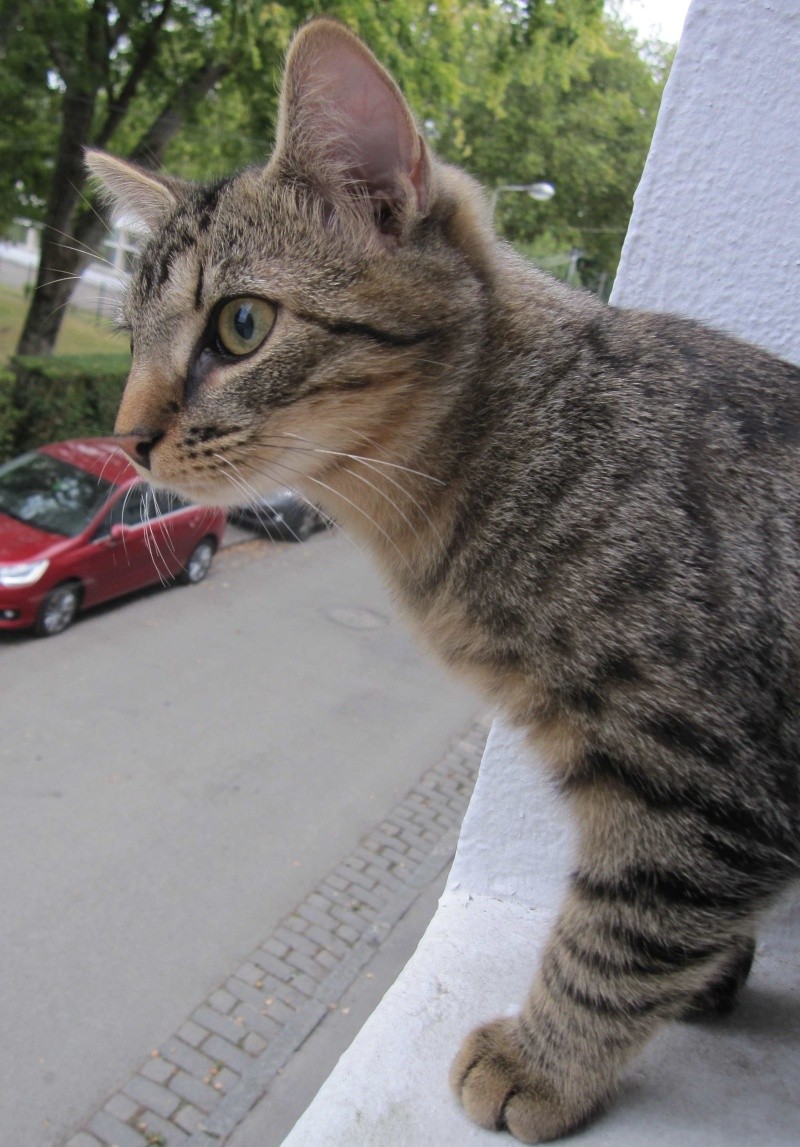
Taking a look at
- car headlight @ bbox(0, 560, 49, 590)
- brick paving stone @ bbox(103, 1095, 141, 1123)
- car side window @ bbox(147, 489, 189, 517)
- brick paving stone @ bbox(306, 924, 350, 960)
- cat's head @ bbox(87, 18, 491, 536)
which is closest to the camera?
cat's head @ bbox(87, 18, 491, 536)

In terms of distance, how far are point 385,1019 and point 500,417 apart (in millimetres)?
1206

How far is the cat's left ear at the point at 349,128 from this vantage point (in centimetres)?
158

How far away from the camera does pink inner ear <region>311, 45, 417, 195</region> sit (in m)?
1.60

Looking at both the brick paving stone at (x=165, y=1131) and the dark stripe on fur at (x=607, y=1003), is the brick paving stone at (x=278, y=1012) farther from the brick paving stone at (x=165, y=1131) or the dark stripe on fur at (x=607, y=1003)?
the dark stripe on fur at (x=607, y=1003)

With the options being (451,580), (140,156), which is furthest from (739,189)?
(140,156)

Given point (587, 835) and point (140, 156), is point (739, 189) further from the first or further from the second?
point (140, 156)

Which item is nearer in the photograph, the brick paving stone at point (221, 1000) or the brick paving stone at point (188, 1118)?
the brick paving stone at point (188, 1118)

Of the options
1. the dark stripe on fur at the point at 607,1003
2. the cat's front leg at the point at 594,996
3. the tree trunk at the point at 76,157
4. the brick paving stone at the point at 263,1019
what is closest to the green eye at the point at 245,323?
the cat's front leg at the point at 594,996

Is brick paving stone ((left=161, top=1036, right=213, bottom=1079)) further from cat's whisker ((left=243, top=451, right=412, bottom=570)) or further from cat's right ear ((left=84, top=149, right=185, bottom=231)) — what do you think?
cat's right ear ((left=84, top=149, right=185, bottom=231))

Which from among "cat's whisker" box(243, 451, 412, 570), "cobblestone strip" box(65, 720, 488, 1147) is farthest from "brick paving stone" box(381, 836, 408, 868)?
"cat's whisker" box(243, 451, 412, 570)

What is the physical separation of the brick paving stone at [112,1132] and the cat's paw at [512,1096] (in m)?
4.28

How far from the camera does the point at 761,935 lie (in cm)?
224

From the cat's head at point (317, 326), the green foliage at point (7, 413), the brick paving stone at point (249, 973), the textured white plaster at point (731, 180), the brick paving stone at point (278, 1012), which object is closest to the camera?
the cat's head at point (317, 326)

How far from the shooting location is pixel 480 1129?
1680 mm
